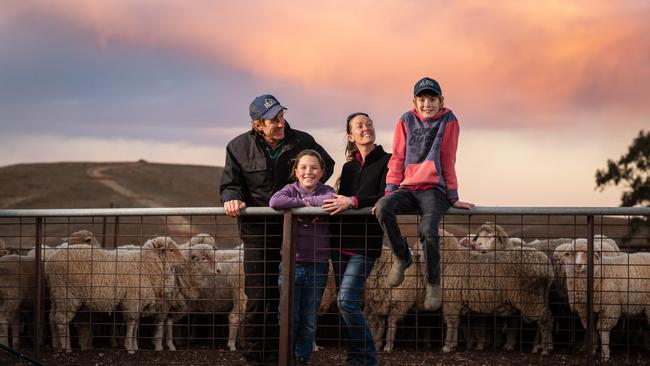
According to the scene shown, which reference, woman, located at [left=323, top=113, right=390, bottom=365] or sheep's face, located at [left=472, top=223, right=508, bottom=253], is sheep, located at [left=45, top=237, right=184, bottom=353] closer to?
sheep's face, located at [left=472, top=223, right=508, bottom=253]

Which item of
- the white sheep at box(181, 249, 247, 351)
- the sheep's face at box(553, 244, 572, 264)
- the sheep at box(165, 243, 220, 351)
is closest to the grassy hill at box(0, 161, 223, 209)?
the white sheep at box(181, 249, 247, 351)

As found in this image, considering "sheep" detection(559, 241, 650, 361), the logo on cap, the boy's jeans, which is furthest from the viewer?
"sheep" detection(559, 241, 650, 361)

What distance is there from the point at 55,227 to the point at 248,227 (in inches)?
1477

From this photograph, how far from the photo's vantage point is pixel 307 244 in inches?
316

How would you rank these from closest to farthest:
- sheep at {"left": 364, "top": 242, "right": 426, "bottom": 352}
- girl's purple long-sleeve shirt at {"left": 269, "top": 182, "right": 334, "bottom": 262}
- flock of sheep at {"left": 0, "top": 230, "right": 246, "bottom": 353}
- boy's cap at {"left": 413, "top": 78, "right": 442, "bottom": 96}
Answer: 1. boy's cap at {"left": 413, "top": 78, "right": 442, "bottom": 96}
2. girl's purple long-sleeve shirt at {"left": 269, "top": 182, "right": 334, "bottom": 262}
3. flock of sheep at {"left": 0, "top": 230, "right": 246, "bottom": 353}
4. sheep at {"left": 364, "top": 242, "right": 426, "bottom": 352}

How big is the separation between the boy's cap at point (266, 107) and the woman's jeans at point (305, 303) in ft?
4.32

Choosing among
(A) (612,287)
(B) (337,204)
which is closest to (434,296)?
(B) (337,204)

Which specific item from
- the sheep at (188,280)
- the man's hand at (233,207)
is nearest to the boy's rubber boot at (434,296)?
the man's hand at (233,207)

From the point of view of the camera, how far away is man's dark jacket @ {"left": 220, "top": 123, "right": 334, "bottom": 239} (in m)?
8.12

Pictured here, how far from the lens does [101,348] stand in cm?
1371

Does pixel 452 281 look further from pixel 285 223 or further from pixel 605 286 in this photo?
pixel 285 223

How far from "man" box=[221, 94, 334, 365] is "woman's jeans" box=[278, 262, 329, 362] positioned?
0.20 metres

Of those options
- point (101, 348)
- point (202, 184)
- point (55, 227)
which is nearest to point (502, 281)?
point (101, 348)

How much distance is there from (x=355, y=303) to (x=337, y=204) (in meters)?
0.86
